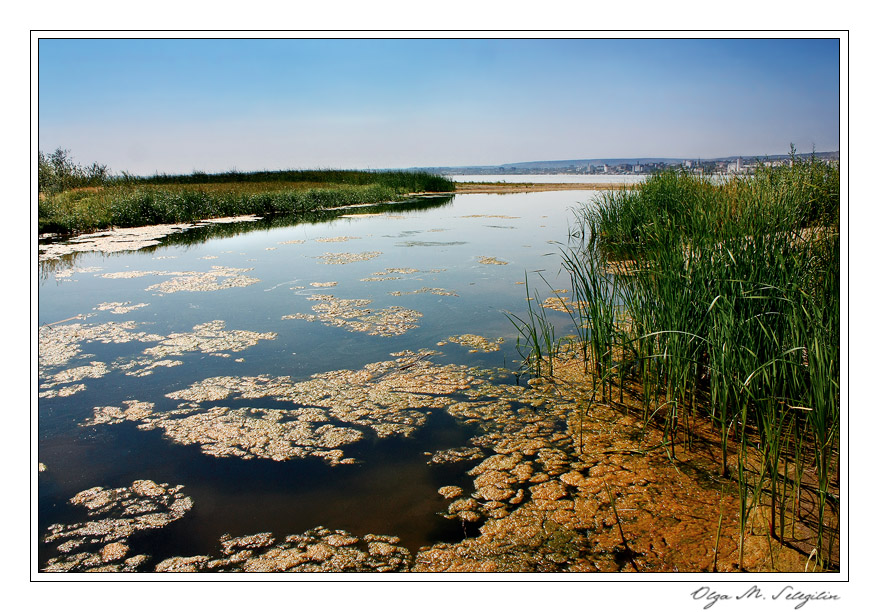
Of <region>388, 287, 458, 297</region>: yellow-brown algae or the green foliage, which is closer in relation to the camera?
<region>388, 287, 458, 297</region>: yellow-brown algae

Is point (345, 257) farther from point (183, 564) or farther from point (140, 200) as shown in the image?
point (140, 200)

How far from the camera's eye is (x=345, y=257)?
325 inches

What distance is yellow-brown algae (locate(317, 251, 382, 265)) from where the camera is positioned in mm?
7941

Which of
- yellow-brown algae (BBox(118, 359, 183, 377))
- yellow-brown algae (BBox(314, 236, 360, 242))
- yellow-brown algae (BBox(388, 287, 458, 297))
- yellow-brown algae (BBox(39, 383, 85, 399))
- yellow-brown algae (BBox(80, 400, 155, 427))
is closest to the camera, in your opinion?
yellow-brown algae (BBox(80, 400, 155, 427))

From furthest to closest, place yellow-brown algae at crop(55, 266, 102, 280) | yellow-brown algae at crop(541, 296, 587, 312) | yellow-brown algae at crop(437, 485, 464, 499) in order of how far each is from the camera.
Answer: yellow-brown algae at crop(55, 266, 102, 280)
yellow-brown algae at crop(541, 296, 587, 312)
yellow-brown algae at crop(437, 485, 464, 499)

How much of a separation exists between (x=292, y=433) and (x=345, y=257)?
5.68 metres

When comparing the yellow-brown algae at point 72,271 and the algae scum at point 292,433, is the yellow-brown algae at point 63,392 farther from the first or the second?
the yellow-brown algae at point 72,271

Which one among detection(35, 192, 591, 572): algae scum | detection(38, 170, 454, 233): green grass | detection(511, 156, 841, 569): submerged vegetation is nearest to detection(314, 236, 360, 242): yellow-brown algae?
detection(35, 192, 591, 572): algae scum

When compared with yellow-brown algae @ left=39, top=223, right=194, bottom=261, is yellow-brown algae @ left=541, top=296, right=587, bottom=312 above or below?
below

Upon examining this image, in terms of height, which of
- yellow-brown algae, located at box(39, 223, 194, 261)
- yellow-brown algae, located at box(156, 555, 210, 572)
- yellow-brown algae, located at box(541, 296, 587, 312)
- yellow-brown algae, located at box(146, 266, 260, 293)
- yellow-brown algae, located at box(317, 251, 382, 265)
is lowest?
yellow-brown algae, located at box(156, 555, 210, 572)

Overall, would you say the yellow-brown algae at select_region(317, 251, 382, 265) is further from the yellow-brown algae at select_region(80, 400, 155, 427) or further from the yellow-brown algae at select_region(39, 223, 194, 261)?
the yellow-brown algae at select_region(80, 400, 155, 427)

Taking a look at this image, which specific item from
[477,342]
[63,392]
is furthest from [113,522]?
[477,342]

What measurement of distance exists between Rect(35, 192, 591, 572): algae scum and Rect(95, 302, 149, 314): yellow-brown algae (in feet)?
0.14

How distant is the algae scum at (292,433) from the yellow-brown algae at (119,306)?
0.14ft
